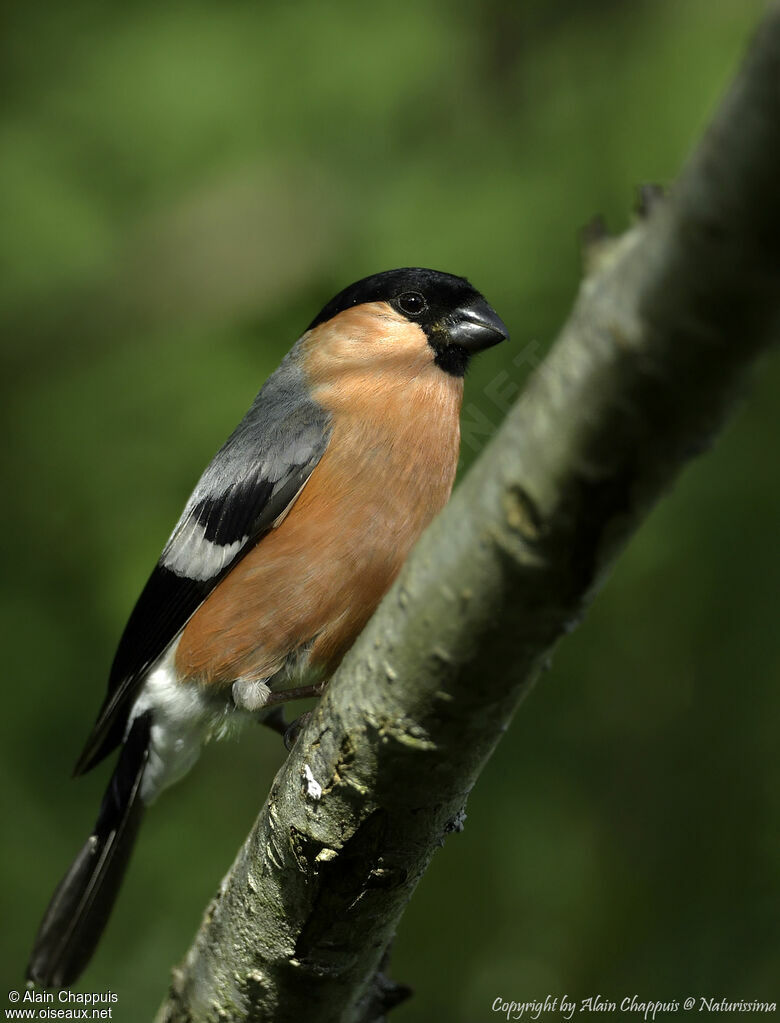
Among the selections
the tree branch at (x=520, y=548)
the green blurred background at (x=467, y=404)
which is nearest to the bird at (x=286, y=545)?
the green blurred background at (x=467, y=404)

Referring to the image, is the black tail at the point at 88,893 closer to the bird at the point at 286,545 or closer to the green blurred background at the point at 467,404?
the bird at the point at 286,545

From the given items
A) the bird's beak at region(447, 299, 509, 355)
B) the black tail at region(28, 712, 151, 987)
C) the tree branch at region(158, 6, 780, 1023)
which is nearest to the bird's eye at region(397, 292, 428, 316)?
the bird's beak at region(447, 299, 509, 355)

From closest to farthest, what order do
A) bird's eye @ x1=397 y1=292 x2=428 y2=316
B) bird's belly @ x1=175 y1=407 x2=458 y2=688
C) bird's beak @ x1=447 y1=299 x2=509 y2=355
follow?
1. bird's belly @ x1=175 y1=407 x2=458 y2=688
2. bird's beak @ x1=447 y1=299 x2=509 y2=355
3. bird's eye @ x1=397 y1=292 x2=428 y2=316

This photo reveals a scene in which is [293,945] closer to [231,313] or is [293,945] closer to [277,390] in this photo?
[277,390]

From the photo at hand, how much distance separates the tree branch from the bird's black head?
6.21ft

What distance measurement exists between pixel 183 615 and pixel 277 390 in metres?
0.97

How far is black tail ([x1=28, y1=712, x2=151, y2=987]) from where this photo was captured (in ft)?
12.8

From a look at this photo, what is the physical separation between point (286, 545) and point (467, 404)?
1.05m

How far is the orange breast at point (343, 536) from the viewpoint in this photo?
3270 millimetres

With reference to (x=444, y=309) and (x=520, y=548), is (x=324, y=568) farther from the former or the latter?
(x=520, y=548)

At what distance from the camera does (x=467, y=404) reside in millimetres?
4000

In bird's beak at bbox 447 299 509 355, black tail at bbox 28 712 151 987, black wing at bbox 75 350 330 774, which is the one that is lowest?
black tail at bbox 28 712 151 987

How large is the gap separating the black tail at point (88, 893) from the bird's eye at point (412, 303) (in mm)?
1851

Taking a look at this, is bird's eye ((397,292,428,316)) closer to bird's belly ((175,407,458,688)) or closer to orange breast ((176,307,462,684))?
orange breast ((176,307,462,684))
